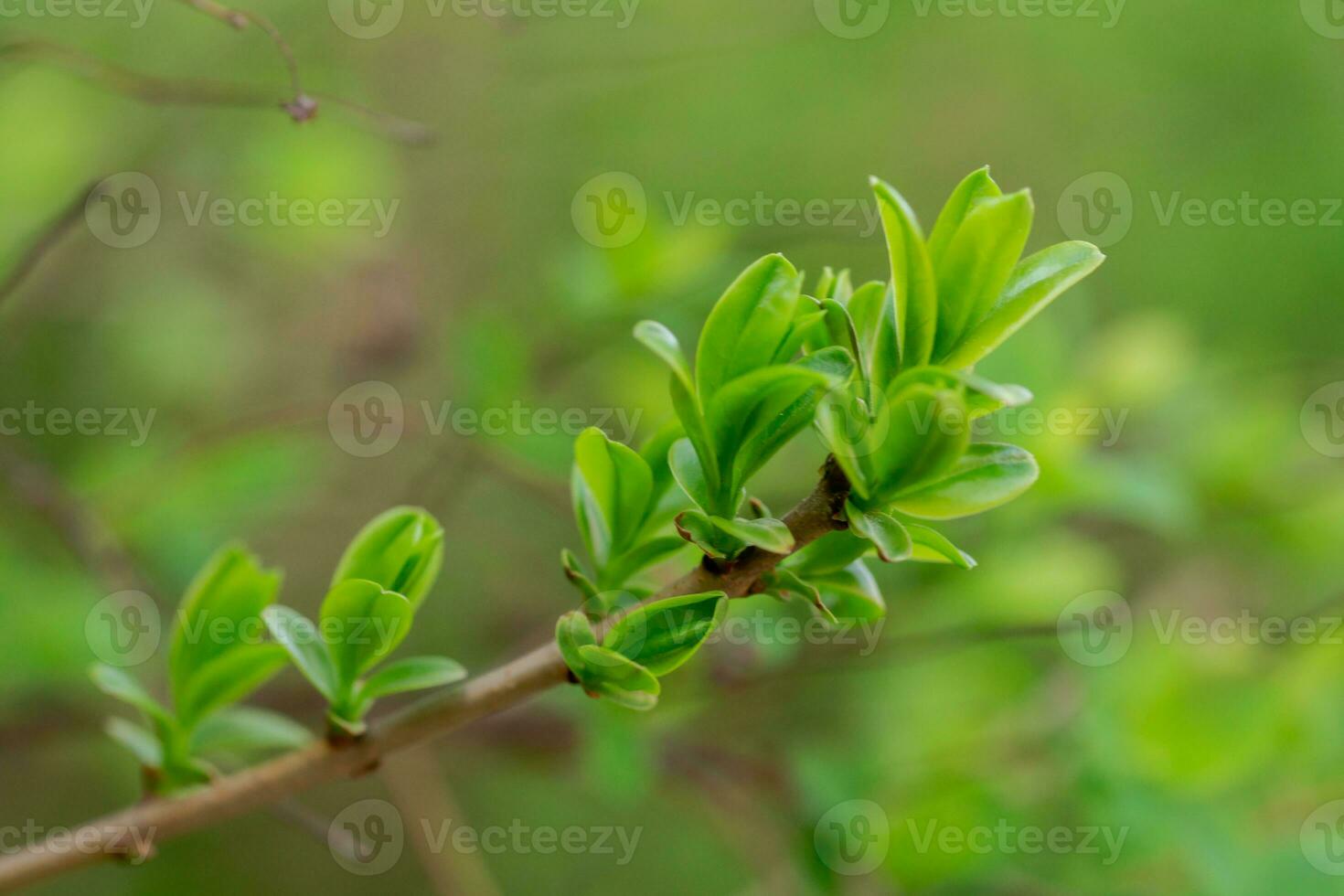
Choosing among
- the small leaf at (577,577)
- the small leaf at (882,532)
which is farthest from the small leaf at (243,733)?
the small leaf at (882,532)

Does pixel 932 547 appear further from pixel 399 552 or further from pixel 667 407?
pixel 667 407

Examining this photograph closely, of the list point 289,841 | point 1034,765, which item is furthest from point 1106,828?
point 289,841

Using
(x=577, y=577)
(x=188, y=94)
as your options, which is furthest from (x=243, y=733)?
(x=188, y=94)

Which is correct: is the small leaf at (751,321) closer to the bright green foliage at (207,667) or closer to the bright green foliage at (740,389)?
the bright green foliage at (740,389)

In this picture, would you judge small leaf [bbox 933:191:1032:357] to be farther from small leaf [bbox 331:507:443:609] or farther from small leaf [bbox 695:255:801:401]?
small leaf [bbox 331:507:443:609]

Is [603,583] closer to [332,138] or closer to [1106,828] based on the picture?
[1106,828]

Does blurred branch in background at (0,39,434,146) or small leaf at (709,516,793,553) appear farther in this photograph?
blurred branch in background at (0,39,434,146)

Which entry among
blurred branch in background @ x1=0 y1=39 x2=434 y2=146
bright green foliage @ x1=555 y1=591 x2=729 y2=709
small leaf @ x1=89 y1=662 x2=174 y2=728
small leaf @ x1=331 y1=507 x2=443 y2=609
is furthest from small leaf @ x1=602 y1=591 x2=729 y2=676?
blurred branch in background @ x1=0 y1=39 x2=434 y2=146
